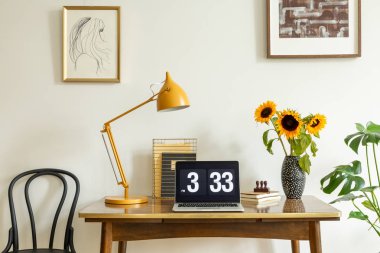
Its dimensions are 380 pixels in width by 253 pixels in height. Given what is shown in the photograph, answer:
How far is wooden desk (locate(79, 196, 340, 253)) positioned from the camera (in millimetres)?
1976

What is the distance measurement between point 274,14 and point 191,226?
1.29m

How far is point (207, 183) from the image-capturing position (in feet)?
7.39

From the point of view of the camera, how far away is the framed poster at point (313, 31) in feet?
8.65

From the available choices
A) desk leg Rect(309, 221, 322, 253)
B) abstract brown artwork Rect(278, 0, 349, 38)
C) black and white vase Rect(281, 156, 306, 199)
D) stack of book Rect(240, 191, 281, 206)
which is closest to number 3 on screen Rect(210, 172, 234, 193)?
stack of book Rect(240, 191, 281, 206)

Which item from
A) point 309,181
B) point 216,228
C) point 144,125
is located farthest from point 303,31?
point 216,228

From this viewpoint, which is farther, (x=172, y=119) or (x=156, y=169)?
(x=172, y=119)

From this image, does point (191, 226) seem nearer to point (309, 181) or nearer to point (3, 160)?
point (309, 181)

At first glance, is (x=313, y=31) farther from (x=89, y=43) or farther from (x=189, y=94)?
(x=89, y=43)

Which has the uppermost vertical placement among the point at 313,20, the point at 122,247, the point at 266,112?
the point at 313,20

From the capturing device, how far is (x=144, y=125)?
2.67 metres

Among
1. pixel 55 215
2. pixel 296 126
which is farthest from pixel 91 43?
pixel 296 126

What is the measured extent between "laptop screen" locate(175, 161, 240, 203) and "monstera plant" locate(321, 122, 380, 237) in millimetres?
459

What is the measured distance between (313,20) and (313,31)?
0.20 feet

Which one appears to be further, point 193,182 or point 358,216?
point 358,216
